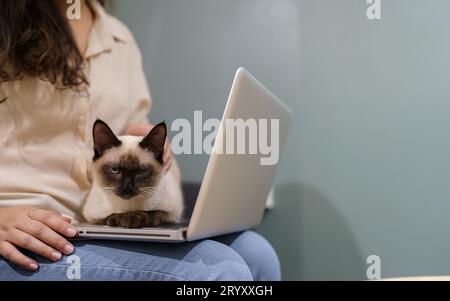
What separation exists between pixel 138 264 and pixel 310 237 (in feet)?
1.78

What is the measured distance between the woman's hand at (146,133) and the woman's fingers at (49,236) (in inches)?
8.9

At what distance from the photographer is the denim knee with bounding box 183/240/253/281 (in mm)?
611

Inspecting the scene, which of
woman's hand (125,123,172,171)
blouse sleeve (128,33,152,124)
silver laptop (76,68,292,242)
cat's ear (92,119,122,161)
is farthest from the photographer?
blouse sleeve (128,33,152,124)

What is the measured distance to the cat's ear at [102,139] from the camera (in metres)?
0.69

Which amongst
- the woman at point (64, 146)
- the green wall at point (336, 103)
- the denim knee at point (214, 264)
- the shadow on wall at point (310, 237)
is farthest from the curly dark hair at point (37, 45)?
the shadow on wall at point (310, 237)

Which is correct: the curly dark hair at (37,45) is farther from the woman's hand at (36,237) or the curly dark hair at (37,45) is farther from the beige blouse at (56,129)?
the woman's hand at (36,237)

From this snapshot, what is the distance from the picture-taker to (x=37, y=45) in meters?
0.76

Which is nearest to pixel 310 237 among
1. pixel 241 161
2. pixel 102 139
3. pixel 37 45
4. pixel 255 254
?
pixel 255 254

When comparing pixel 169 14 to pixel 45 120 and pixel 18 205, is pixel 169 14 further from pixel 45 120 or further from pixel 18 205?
pixel 18 205

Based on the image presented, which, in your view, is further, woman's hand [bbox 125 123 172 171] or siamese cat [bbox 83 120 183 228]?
woman's hand [bbox 125 123 172 171]

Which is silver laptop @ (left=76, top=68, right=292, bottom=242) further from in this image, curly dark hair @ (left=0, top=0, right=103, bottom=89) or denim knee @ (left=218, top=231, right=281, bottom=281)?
curly dark hair @ (left=0, top=0, right=103, bottom=89)

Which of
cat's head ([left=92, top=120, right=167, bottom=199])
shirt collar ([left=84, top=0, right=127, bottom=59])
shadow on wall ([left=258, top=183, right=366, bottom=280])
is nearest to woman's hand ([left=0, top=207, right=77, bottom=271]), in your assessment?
cat's head ([left=92, top=120, right=167, bottom=199])

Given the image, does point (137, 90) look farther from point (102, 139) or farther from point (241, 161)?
point (241, 161)
